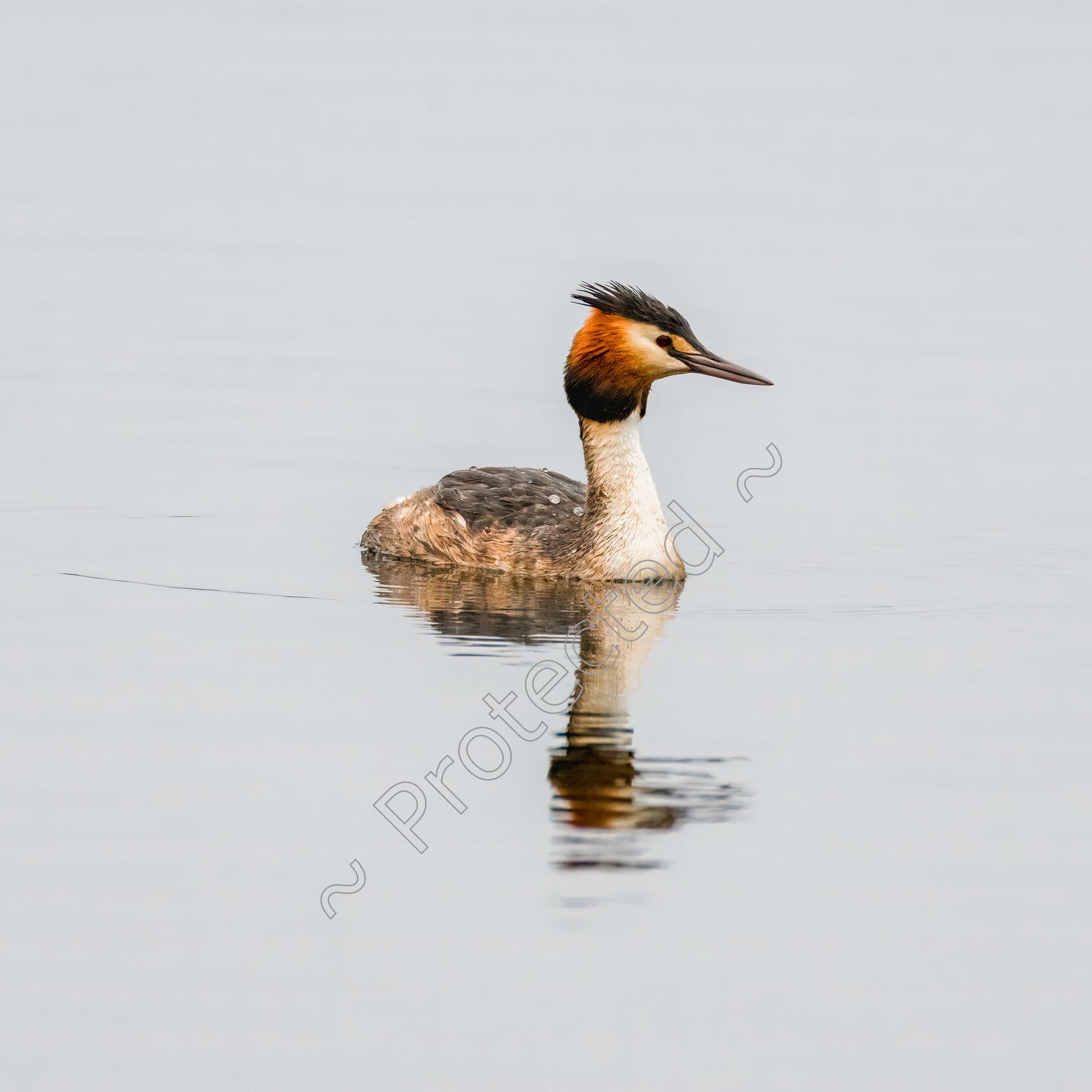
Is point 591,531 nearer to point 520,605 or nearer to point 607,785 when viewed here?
point 520,605

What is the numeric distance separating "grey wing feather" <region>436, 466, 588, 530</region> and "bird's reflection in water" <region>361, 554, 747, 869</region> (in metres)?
0.41

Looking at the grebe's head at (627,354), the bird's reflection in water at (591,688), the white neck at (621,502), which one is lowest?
the bird's reflection in water at (591,688)

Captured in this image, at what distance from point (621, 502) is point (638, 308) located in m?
1.32

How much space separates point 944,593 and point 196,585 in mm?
4990

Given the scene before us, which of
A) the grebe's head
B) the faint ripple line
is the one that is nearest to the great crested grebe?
the grebe's head

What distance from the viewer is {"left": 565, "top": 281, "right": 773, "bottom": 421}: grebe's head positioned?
1355 centimetres

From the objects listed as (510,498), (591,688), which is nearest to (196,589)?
(510,498)

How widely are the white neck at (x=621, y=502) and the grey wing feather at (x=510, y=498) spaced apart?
0.99ft

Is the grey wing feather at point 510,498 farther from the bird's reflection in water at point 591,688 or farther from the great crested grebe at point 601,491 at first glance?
the bird's reflection in water at point 591,688

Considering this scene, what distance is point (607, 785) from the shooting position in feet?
30.6

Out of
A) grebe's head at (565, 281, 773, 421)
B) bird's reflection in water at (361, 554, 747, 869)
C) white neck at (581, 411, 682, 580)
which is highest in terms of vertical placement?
grebe's head at (565, 281, 773, 421)

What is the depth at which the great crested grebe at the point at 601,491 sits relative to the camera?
13586 millimetres

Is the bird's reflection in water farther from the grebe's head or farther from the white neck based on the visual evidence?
the grebe's head

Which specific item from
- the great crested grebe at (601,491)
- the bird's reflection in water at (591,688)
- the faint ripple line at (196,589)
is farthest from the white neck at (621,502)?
the faint ripple line at (196,589)
